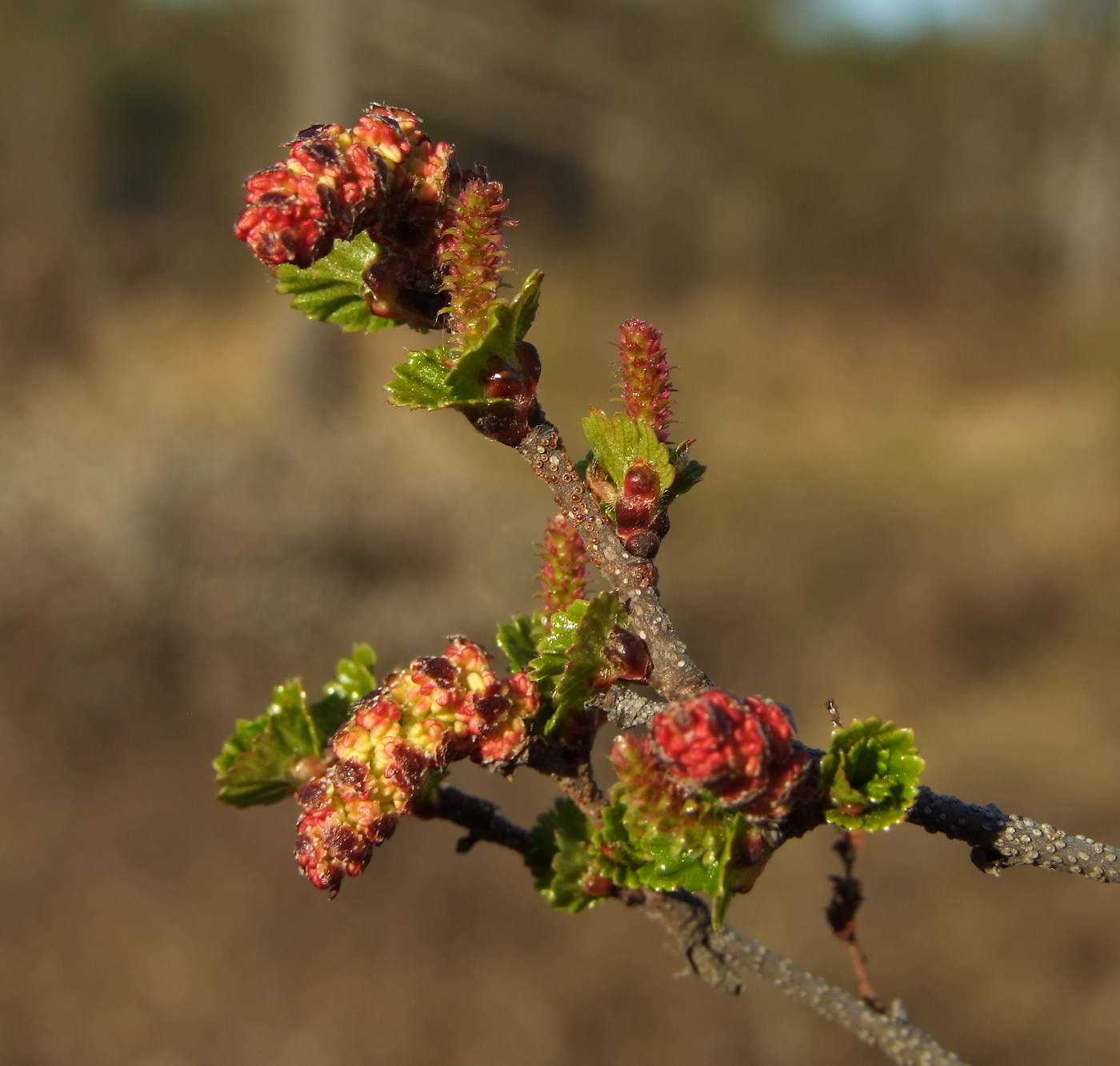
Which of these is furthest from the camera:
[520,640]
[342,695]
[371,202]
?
[342,695]

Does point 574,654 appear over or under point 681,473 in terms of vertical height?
under

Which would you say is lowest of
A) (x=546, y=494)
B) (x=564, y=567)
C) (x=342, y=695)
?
(x=342, y=695)

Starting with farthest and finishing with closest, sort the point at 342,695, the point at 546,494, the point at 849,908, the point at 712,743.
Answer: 1. the point at 546,494
2. the point at 849,908
3. the point at 342,695
4. the point at 712,743

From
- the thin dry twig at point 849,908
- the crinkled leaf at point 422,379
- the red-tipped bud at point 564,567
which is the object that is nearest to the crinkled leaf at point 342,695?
the red-tipped bud at point 564,567

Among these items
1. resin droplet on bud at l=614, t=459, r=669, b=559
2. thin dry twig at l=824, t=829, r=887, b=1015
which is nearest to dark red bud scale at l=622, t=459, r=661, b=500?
resin droplet on bud at l=614, t=459, r=669, b=559

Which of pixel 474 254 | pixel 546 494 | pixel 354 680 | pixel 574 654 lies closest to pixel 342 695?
pixel 354 680

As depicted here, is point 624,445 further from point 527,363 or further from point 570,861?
point 570,861

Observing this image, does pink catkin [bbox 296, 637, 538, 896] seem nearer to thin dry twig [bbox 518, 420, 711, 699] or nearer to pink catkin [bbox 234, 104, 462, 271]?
thin dry twig [bbox 518, 420, 711, 699]
